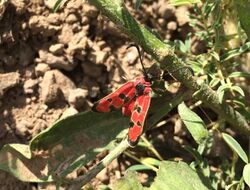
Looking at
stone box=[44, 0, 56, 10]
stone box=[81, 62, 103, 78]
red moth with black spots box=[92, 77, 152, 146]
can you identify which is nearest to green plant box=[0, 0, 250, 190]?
red moth with black spots box=[92, 77, 152, 146]

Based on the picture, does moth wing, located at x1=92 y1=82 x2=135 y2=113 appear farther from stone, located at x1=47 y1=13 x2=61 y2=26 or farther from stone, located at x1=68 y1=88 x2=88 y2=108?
stone, located at x1=47 y1=13 x2=61 y2=26

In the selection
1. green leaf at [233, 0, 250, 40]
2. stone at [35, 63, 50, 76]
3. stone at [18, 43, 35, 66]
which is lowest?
stone at [35, 63, 50, 76]

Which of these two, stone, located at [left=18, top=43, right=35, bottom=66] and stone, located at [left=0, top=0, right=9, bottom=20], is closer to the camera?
stone, located at [left=0, top=0, right=9, bottom=20]

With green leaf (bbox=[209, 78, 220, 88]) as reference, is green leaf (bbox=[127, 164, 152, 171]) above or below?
below

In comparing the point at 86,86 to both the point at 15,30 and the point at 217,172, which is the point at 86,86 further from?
the point at 217,172

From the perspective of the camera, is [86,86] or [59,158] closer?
[59,158]

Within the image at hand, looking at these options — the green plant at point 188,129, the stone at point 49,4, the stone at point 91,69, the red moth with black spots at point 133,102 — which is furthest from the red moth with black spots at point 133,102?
the stone at point 49,4

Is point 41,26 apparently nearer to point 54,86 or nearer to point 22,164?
point 54,86

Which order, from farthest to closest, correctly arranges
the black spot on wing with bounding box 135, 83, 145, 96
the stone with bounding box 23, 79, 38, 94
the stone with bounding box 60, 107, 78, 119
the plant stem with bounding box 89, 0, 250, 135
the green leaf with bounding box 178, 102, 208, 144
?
the stone with bounding box 23, 79, 38, 94 → the stone with bounding box 60, 107, 78, 119 → the black spot on wing with bounding box 135, 83, 145, 96 → the green leaf with bounding box 178, 102, 208, 144 → the plant stem with bounding box 89, 0, 250, 135

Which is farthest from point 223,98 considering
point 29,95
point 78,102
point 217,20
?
point 29,95
